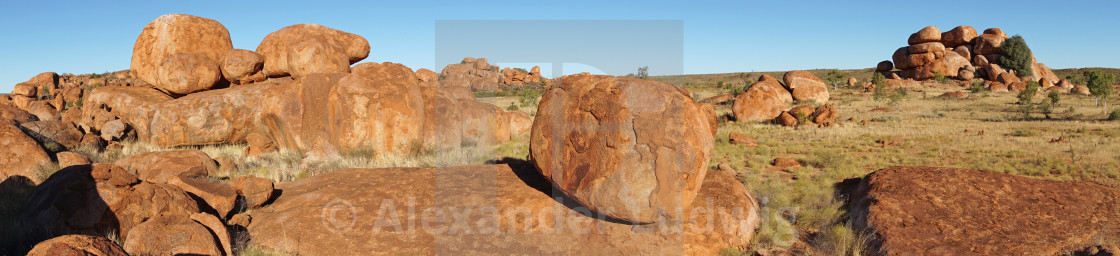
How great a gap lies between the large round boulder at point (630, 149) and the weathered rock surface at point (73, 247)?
13.3 feet

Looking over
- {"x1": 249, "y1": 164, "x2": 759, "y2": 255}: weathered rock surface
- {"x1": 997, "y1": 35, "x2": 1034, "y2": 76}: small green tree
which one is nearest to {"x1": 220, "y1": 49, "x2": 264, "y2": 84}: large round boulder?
{"x1": 249, "y1": 164, "x2": 759, "y2": 255}: weathered rock surface

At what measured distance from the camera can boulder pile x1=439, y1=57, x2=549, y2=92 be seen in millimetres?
54794

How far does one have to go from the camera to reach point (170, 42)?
1431 cm

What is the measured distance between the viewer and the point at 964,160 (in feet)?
39.9

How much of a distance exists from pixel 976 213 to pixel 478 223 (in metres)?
5.69

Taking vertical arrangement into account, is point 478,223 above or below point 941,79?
below

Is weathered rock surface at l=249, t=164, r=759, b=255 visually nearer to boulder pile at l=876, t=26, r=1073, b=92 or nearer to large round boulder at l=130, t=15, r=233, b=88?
large round boulder at l=130, t=15, r=233, b=88

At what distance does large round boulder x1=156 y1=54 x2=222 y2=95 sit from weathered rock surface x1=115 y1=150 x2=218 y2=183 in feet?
19.1

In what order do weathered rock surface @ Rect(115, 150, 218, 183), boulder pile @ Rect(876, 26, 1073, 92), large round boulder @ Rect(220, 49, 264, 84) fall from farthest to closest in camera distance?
1. boulder pile @ Rect(876, 26, 1073, 92)
2. large round boulder @ Rect(220, 49, 264, 84)
3. weathered rock surface @ Rect(115, 150, 218, 183)

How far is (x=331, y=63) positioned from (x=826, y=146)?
12.7 m

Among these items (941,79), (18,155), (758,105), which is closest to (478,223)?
(18,155)

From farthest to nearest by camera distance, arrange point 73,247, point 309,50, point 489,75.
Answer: point 489,75 < point 309,50 < point 73,247

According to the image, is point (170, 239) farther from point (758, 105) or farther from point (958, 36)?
point (958, 36)

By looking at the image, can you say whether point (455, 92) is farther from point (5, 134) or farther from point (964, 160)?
point (964, 160)
